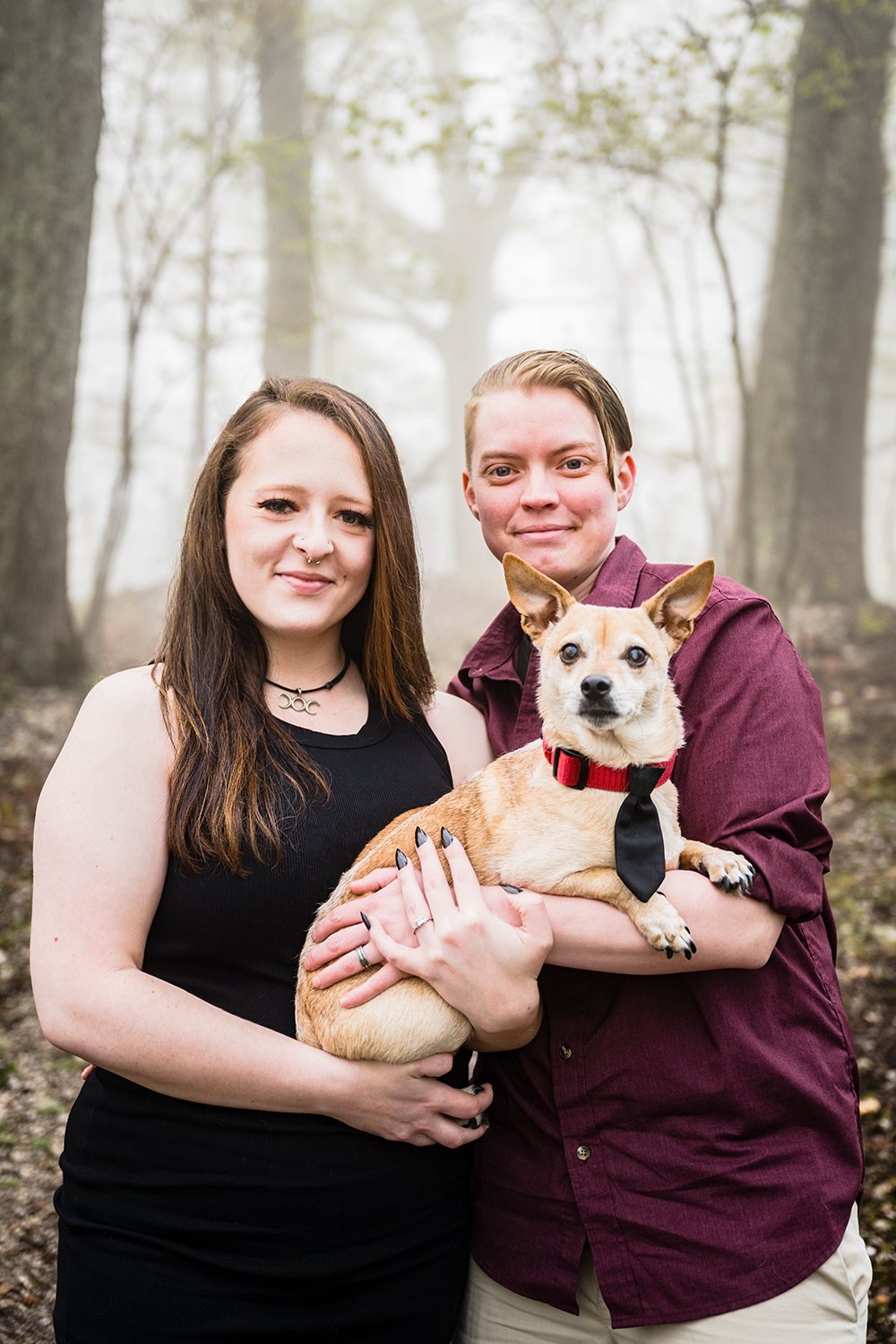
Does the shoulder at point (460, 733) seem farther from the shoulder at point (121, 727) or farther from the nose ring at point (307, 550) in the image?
the shoulder at point (121, 727)

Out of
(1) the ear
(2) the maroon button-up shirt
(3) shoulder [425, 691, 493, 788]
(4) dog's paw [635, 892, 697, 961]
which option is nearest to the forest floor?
(2) the maroon button-up shirt

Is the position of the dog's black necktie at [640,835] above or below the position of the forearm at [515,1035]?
above

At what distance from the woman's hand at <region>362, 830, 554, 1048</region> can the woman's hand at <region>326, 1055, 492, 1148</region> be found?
17cm

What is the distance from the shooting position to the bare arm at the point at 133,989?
7.35 feet

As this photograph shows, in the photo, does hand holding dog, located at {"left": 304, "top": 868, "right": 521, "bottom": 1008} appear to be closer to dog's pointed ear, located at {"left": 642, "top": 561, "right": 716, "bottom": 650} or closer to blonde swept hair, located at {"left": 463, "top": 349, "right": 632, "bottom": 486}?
dog's pointed ear, located at {"left": 642, "top": 561, "right": 716, "bottom": 650}

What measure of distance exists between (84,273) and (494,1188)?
7.75 metres

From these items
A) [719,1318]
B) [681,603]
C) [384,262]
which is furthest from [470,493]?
[384,262]

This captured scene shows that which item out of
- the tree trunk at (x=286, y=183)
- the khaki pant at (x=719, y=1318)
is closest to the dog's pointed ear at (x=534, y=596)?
the khaki pant at (x=719, y=1318)

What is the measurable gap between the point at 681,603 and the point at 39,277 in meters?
6.90

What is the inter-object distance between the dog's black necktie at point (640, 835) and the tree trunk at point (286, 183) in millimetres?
9960

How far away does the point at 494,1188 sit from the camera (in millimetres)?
2490

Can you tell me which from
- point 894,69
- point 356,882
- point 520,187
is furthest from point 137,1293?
point 520,187

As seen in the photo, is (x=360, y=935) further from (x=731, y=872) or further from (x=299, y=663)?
(x=731, y=872)

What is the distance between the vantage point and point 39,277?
745 cm
